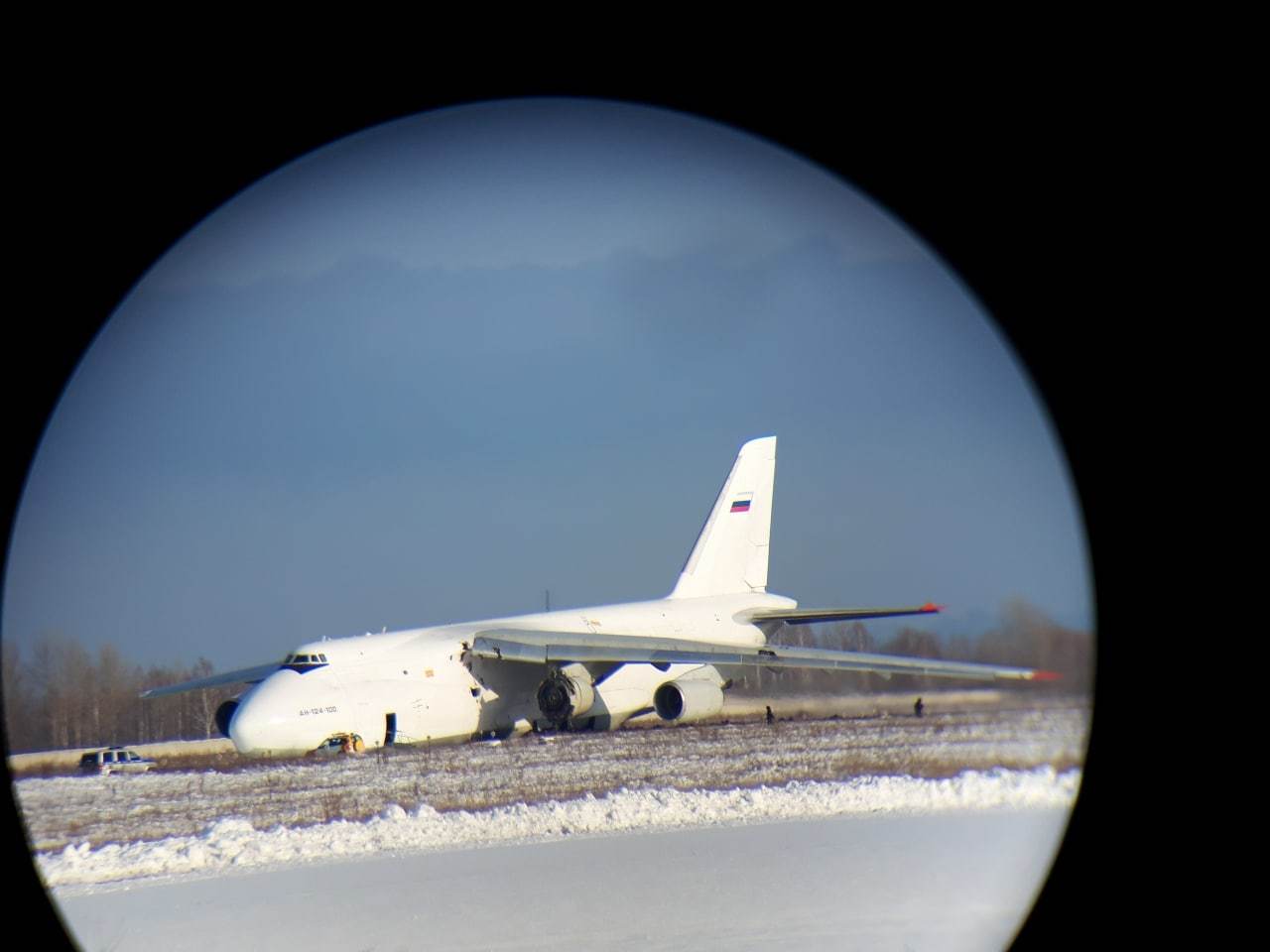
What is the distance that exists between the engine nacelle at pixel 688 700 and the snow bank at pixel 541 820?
5.15 m

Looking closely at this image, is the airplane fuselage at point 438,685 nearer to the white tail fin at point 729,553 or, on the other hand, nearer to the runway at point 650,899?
the white tail fin at point 729,553

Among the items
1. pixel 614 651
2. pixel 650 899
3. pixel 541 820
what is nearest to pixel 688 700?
pixel 614 651

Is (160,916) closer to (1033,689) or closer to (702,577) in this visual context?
(1033,689)

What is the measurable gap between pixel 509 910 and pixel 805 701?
4302 millimetres

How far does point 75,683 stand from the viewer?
320 inches

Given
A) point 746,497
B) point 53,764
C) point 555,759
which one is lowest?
point 555,759

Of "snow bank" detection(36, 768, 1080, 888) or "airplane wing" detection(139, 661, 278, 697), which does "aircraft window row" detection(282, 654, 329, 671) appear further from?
"snow bank" detection(36, 768, 1080, 888)

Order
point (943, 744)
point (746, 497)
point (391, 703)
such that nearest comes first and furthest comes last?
1. point (943, 744)
2. point (391, 703)
3. point (746, 497)

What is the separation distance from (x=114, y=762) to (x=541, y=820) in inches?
131

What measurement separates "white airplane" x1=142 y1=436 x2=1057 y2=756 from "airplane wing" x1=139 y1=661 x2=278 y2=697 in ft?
0.14

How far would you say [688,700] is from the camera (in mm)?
14391

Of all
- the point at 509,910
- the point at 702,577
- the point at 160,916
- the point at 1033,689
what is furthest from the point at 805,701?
the point at 702,577

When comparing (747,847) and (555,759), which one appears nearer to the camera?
(747,847)

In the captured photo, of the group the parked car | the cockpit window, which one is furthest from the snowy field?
the cockpit window
